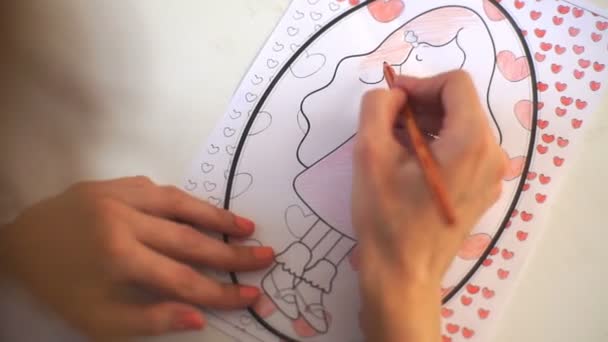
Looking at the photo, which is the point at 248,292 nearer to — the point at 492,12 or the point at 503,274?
the point at 503,274

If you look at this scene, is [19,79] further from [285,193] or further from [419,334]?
[419,334]

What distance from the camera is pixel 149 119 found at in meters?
0.60

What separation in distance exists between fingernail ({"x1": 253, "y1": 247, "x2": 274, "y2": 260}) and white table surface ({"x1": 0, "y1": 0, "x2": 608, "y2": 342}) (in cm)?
9

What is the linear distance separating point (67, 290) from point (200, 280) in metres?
0.14

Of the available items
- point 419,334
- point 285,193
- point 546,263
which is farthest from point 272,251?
point 546,263

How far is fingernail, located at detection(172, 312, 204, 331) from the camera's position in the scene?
0.53 meters

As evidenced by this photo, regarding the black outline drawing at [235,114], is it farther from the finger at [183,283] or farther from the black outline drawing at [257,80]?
the finger at [183,283]

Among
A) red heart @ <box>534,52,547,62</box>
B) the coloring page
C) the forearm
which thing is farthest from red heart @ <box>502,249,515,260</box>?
red heart @ <box>534,52,547,62</box>

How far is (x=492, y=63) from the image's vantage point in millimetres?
585

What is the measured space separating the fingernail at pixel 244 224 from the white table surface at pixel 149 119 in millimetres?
84

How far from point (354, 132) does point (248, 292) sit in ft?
0.70

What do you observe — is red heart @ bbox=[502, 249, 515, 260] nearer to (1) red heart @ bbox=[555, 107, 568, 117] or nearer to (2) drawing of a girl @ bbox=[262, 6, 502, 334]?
(2) drawing of a girl @ bbox=[262, 6, 502, 334]

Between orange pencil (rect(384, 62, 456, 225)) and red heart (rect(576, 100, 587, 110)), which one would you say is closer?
orange pencil (rect(384, 62, 456, 225))

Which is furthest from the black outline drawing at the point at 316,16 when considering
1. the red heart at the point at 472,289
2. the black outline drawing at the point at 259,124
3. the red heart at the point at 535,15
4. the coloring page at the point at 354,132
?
the red heart at the point at 472,289
